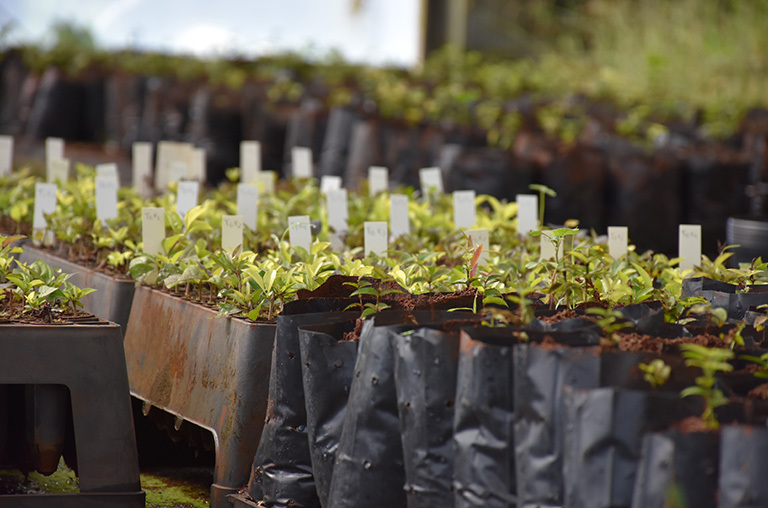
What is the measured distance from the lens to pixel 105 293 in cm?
212

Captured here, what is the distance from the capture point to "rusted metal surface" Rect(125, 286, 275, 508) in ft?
5.56

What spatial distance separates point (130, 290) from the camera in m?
2.09

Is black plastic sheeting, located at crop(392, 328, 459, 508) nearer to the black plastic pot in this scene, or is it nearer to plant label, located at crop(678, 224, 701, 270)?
the black plastic pot

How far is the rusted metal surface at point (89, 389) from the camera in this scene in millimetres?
1622

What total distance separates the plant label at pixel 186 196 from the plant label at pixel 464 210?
70 cm

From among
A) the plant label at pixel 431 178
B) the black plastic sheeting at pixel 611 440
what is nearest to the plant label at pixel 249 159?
the plant label at pixel 431 178

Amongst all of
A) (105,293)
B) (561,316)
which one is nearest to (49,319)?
(105,293)

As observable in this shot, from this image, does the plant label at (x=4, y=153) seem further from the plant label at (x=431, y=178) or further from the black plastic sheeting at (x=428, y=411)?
the black plastic sheeting at (x=428, y=411)

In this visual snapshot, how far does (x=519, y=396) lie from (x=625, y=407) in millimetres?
157

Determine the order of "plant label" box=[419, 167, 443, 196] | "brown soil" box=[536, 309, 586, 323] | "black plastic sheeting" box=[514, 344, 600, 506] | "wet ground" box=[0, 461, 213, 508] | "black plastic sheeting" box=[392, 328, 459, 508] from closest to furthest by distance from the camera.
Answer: "black plastic sheeting" box=[514, 344, 600, 506]
"black plastic sheeting" box=[392, 328, 459, 508]
"brown soil" box=[536, 309, 586, 323]
"wet ground" box=[0, 461, 213, 508]
"plant label" box=[419, 167, 443, 196]

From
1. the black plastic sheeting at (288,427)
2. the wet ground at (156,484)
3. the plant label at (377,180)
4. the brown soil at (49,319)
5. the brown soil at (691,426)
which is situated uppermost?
the plant label at (377,180)

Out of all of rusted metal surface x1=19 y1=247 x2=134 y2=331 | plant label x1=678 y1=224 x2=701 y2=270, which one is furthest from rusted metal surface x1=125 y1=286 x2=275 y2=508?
plant label x1=678 y1=224 x2=701 y2=270

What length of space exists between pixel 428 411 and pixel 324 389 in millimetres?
→ 257

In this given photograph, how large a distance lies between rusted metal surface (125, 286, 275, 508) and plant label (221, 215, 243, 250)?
211mm
